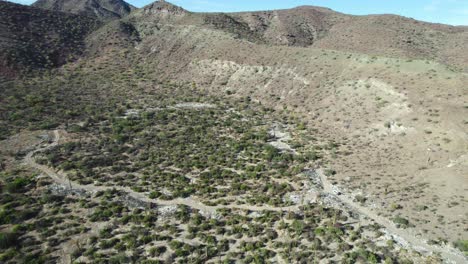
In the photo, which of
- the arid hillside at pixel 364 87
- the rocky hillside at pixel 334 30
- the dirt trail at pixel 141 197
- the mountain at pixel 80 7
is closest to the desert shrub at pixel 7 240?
the dirt trail at pixel 141 197

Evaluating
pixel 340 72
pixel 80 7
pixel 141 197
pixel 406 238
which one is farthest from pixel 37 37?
pixel 406 238

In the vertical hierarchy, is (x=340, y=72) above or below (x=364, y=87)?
above

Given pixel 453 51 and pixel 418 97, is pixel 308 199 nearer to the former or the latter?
pixel 418 97

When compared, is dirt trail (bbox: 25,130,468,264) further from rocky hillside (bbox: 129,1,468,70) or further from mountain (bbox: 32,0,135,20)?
mountain (bbox: 32,0,135,20)

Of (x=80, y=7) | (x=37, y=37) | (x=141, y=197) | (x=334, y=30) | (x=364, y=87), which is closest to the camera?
(x=141, y=197)

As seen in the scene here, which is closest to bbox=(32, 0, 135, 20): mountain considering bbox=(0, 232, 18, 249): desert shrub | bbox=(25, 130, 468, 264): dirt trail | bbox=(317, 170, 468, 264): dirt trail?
bbox=(25, 130, 468, 264): dirt trail

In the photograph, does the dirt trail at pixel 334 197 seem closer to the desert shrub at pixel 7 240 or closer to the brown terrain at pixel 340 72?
the brown terrain at pixel 340 72

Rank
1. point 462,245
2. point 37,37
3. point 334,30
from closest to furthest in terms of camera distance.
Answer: point 462,245 < point 37,37 < point 334,30

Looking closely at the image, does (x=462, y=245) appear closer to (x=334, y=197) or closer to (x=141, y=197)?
(x=334, y=197)
